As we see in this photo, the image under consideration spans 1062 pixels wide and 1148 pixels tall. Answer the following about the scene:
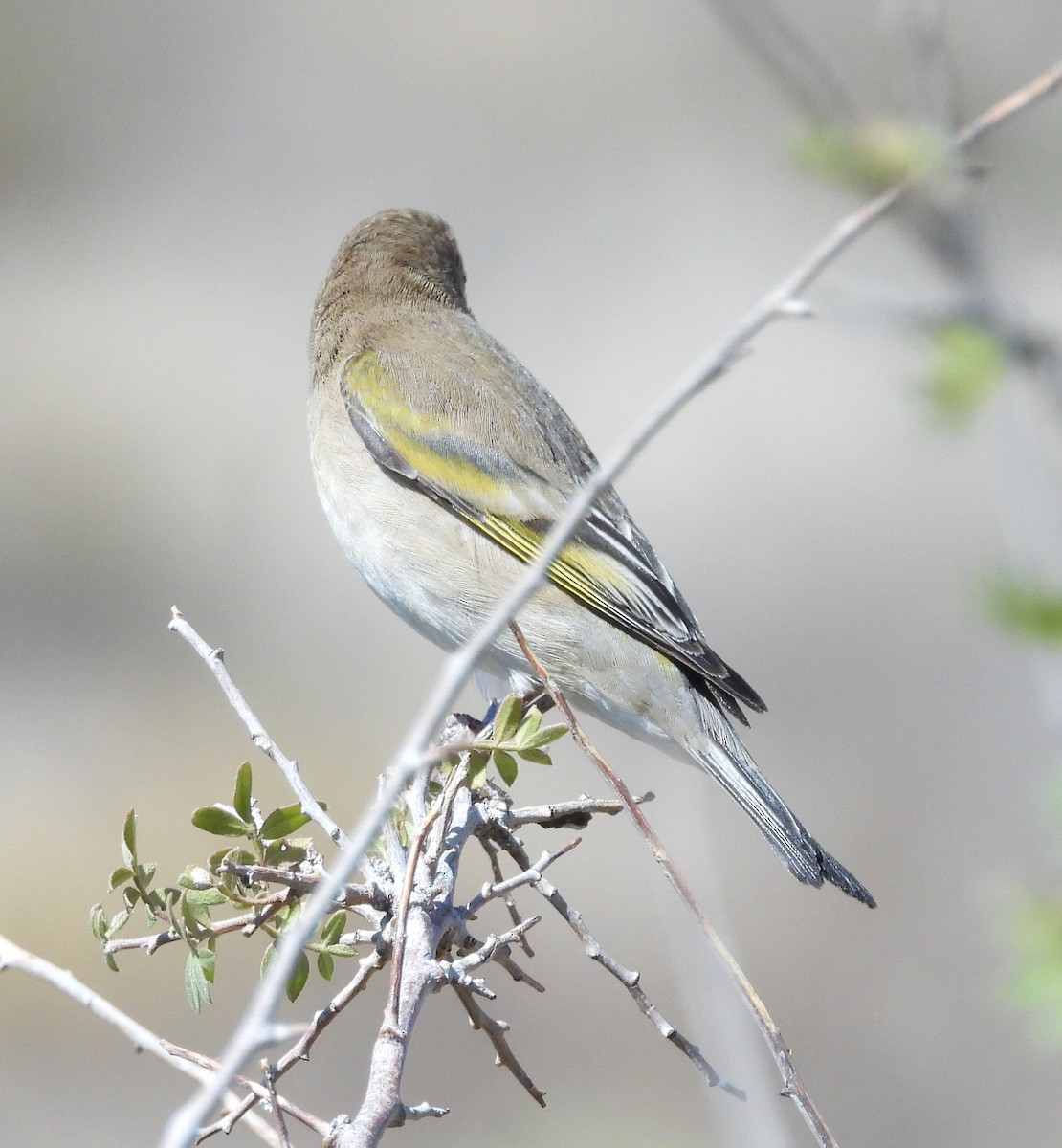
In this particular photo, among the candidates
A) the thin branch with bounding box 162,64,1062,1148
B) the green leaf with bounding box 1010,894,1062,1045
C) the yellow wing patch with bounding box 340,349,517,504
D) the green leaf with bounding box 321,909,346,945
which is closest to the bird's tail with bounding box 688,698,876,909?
the yellow wing patch with bounding box 340,349,517,504

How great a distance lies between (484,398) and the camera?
4125 millimetres

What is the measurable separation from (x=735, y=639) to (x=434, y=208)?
15.2 ft

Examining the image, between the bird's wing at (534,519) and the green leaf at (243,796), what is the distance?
193 centimetres

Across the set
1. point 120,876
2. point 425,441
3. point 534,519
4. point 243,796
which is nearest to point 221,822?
point 243,796

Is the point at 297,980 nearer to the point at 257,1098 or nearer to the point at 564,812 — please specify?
the point at 257,1098

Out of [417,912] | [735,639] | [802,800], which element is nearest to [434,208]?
[735,639]

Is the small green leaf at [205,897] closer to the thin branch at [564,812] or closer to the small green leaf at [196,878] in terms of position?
the small green leaf at [196,878]

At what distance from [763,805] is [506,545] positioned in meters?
1.00

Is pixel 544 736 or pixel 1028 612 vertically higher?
pixel 1028 612

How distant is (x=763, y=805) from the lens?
3549 mm

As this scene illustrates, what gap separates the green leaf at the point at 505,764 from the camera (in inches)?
82.7

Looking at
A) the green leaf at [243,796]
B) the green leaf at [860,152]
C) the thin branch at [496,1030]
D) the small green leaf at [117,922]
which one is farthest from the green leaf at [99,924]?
the green leaf at [860,152]

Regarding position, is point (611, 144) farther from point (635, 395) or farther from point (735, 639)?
point (735, 639)

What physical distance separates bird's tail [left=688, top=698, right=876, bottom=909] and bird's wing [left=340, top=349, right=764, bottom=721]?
80mm
